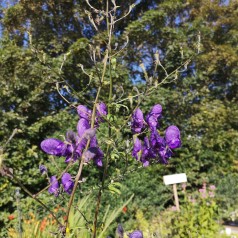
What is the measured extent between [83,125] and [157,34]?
8280 millimetres

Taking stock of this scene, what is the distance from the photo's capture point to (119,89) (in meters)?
6.83

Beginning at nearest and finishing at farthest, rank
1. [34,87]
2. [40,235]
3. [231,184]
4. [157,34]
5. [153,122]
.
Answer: [153,122]
[40,235]
[34,87]
[231,184]
[157,34]

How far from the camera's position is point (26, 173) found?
6.20 metres

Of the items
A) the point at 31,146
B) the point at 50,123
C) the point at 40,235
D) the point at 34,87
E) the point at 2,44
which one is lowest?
the point at 40,235

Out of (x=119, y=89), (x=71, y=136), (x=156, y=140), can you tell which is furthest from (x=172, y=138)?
(x=119, y=89)

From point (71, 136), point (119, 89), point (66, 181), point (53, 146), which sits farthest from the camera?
point (119, 89)

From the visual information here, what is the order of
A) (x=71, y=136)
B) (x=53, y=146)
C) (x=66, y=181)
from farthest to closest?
(x=66, y=181) → (x=53, y=146) → (x=71, y=136)

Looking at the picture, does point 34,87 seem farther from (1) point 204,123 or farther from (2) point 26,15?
(1) point 204,123

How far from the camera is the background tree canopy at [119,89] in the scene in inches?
255

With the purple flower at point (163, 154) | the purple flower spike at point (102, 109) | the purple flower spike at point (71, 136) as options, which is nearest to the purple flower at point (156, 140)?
the purple flower at point (163, 154)

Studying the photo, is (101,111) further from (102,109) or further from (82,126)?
(82,126)

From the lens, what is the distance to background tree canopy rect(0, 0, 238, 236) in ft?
21.2

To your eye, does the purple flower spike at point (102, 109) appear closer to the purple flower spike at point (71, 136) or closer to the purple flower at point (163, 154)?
the purple flower at point (163, 154)

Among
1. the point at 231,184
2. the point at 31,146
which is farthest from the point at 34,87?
the point at 231,184
